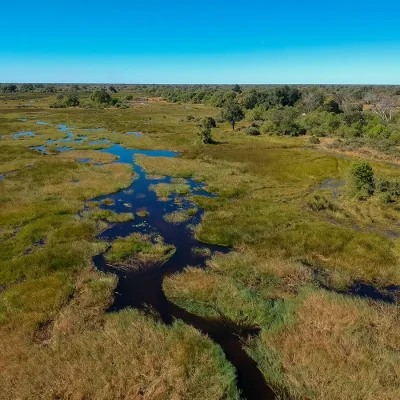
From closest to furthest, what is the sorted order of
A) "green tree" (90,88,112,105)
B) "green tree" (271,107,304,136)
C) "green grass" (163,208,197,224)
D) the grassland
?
the grassland, "green grass" (163,208,197,224), "green tree" (271,107,304,136), "green tree" (90,88,112,105)

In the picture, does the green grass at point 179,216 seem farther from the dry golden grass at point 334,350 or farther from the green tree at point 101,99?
the green tree at point 101,99

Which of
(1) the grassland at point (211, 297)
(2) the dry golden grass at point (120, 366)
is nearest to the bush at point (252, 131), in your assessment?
(1) the grassland at point (211, 297)

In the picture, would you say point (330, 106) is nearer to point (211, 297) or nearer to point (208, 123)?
point (208, 123)

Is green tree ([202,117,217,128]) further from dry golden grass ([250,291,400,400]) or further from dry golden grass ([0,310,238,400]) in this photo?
dry golden grass ([0,310,238,400])

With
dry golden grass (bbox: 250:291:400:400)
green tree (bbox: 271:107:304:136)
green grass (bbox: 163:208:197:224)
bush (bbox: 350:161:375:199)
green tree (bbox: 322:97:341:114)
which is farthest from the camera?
green tree (bbox: 322:97:341:114)

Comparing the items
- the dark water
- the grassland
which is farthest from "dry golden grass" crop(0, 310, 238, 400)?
the dark water

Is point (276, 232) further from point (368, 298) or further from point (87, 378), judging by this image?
point (87, 378)
